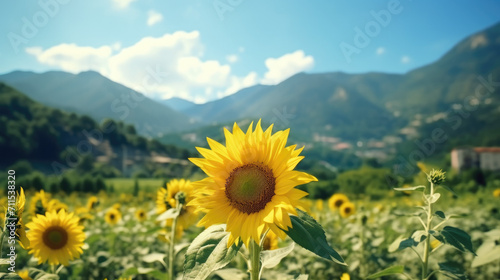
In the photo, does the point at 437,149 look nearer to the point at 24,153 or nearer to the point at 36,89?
the point at 24,153

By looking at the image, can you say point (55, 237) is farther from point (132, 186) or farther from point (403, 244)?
point (132, 186)

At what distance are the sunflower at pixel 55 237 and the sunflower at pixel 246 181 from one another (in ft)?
5.99

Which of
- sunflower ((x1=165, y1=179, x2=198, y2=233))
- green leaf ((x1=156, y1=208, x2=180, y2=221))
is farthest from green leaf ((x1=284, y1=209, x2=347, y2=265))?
sunflower ((x1=165, y1=179, x2=198, y2=233))

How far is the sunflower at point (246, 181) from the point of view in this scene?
140cm

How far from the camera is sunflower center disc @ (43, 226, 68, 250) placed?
2.66m

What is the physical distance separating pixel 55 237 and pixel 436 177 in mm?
2963

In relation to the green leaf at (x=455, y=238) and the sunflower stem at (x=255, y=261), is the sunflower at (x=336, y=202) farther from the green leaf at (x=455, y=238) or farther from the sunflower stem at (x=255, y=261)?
the sunflower stem at (x=255, y=261)

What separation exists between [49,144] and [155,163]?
60.2ft

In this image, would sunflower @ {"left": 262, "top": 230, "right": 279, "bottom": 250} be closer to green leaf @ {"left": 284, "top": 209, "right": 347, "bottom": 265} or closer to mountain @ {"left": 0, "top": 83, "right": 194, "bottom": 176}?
green leaf @ {"left": 284, "top": 209, "right": 347, "bottom": 265}

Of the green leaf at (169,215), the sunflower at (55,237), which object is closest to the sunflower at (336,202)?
the green leaf at (169,215)

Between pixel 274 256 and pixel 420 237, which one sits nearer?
pixel 274 256

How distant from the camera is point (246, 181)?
58.7 inches

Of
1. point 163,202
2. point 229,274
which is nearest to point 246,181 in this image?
point 229,274

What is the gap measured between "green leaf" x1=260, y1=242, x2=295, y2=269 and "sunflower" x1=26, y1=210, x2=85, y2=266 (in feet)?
5.84
